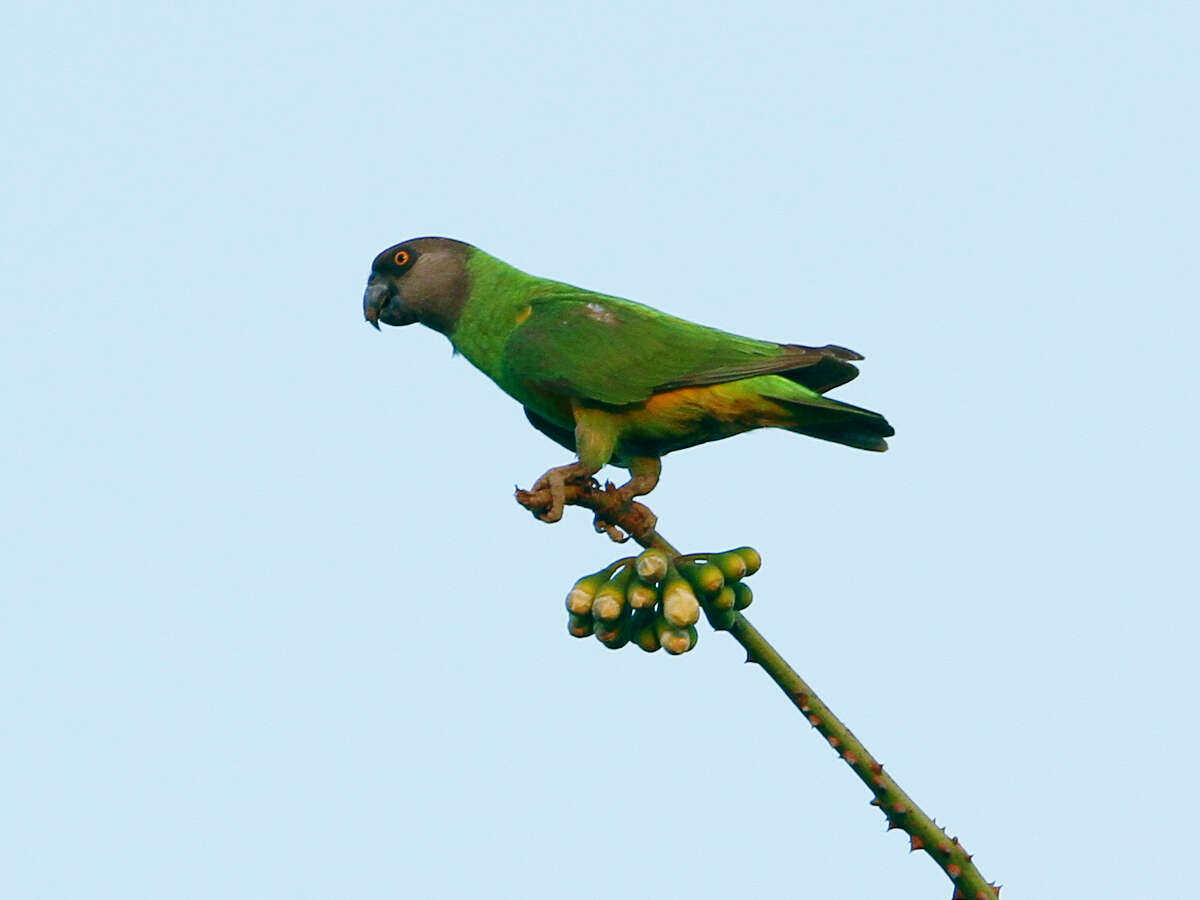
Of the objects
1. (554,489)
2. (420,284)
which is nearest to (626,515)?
(554,489)

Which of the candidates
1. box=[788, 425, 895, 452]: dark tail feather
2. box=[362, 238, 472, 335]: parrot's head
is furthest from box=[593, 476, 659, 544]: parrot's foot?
box=[362, 238, 472, 335]: parrot's head

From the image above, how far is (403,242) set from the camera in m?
7.68

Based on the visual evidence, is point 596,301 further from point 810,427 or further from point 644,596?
point 644,596

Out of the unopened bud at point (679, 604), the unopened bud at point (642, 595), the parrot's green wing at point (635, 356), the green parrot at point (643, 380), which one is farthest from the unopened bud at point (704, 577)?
the parrot's green wing at point (635, 356)

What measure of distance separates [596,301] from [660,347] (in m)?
0.58

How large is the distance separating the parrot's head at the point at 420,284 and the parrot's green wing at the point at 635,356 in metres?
0.70

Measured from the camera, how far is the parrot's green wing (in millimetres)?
6402

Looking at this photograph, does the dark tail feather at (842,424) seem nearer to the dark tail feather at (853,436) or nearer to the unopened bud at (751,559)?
the dark tail feather at (853,436)

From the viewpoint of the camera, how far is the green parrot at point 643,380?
20.9 ft

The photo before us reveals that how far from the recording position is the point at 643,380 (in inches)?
253

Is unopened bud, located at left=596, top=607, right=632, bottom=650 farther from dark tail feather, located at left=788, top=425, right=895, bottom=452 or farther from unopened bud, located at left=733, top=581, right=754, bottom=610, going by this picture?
dark tail feather, located at left=788, top=425, right=895, bottom=452

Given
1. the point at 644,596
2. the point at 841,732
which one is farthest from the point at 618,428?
the point at 841,732

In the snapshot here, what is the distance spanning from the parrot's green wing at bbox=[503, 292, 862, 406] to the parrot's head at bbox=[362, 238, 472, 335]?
70cm

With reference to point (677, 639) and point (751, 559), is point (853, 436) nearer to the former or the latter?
point (751, 559)
